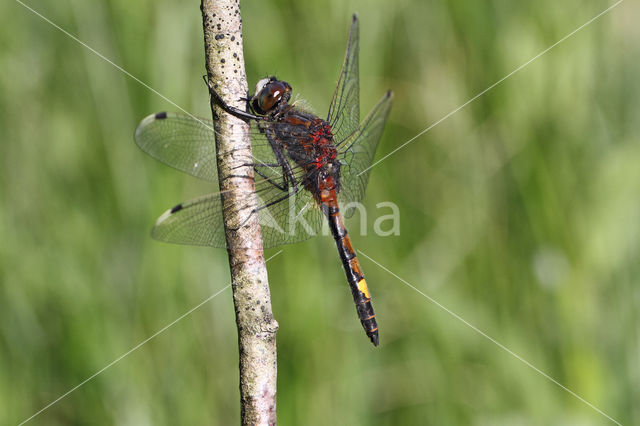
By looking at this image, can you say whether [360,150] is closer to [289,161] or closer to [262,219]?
[289,161]

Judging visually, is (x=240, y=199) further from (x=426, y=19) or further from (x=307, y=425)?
(x=426, y=19)

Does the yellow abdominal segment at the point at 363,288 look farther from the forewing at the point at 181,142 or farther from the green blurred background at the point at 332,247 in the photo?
the forewing at the point at 181,142

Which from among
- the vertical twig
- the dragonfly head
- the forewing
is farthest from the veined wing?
the vertical twig

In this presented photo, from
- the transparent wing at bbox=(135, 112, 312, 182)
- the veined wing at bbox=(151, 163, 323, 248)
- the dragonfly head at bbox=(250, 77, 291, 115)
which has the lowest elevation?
the veined wing at bbox=(151, 163, 323, 248)

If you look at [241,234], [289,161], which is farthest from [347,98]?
[241,234]

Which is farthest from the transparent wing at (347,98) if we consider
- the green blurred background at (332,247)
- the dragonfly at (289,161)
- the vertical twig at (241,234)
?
the vertical twig at (241,234)

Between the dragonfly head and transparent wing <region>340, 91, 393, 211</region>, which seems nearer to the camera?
the dragonfly head

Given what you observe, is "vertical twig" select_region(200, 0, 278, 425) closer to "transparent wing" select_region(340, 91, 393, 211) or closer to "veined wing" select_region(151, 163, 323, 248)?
"veined wing" select_region(151, 163, 323, 248)
